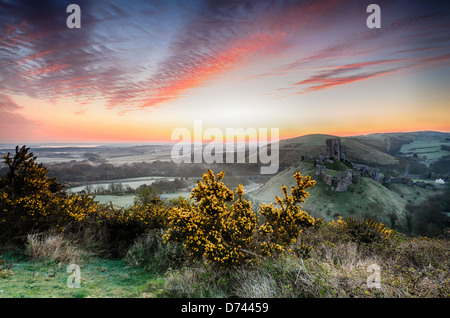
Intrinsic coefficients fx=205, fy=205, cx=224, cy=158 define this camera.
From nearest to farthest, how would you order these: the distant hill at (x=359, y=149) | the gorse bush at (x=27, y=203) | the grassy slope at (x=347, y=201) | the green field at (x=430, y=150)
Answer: the gorse bush at (x=27, y=203)
the grassy slope at (x=347, y=201)
the distant hill at (x=359, y=149)
the green field at (x=430, y=150)

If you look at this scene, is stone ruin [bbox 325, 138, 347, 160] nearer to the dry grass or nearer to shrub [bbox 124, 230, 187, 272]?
shrub [bbox 124, 230, 187, 272]

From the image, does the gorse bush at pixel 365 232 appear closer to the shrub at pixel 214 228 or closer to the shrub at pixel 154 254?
the shrub at pixel 214 228

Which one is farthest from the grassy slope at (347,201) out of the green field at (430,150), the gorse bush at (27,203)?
the green field at (430,150)

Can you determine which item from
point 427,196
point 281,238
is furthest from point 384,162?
point 281,238

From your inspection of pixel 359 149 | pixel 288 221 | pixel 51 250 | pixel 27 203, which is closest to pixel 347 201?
pixel 288 221

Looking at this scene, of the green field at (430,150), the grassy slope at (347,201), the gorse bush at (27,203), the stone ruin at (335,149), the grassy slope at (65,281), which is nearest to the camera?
the grassy slope at (65,281)

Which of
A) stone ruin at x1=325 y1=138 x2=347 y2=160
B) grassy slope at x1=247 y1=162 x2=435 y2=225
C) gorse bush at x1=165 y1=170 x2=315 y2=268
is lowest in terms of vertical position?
grassy slope at x1=247 y1=162 x2=435 y2=225

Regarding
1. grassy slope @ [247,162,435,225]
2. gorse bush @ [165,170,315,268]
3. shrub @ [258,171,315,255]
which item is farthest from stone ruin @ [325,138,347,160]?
gorse bush @ [165,170,315,268]

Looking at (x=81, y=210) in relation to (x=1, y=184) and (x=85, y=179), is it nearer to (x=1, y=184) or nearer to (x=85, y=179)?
(x=1, y=184)
